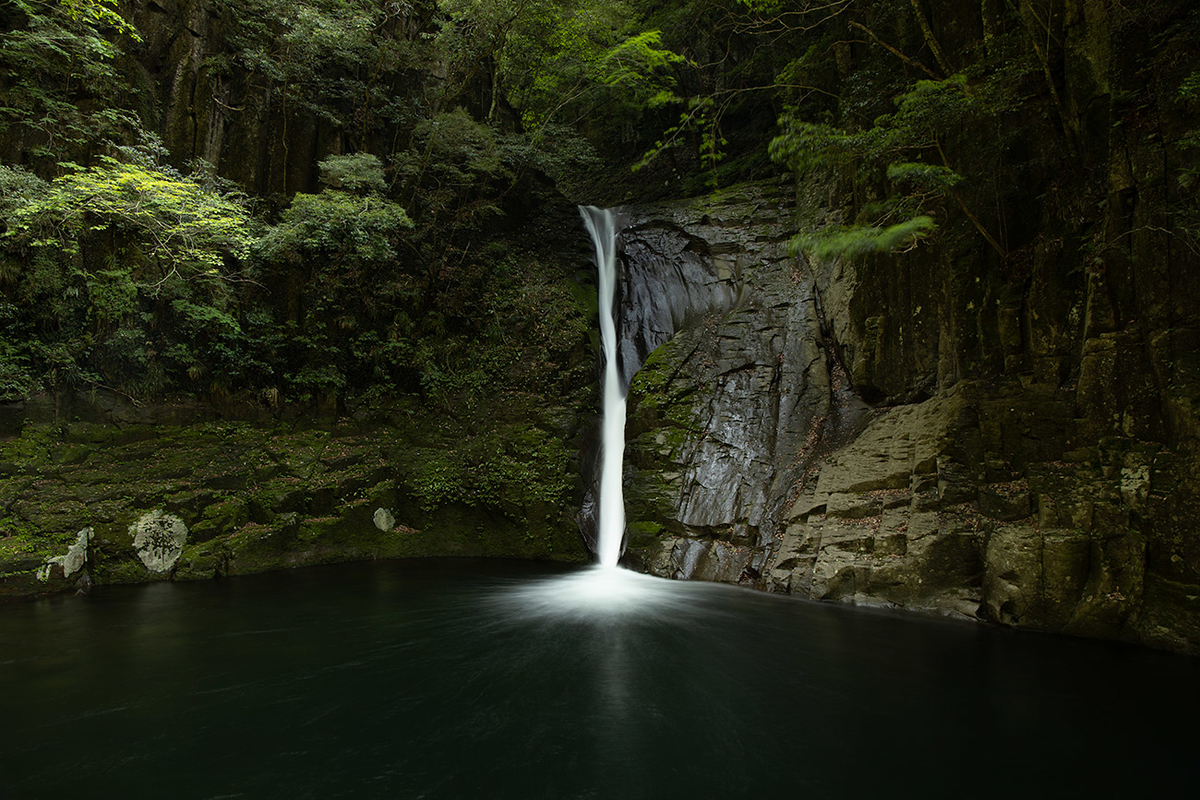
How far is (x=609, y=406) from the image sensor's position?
13.5 m

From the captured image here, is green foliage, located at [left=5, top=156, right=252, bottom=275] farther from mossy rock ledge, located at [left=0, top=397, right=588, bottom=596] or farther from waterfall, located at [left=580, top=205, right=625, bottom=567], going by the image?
waterfall, located at [left=580, top=205, right=625, bottom=567]

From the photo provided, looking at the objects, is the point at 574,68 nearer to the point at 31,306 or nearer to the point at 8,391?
the point at 31,306

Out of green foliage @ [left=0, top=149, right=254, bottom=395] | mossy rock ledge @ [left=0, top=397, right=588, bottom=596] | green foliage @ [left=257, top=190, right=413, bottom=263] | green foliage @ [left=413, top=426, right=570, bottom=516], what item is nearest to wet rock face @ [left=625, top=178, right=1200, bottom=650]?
green foliage @ [left=413, top=426, right=570, bottom=516]

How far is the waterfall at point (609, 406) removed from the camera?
11.5m

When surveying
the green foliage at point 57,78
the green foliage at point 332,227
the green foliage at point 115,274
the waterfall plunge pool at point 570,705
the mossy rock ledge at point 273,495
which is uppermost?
the green foliage at point 57,78

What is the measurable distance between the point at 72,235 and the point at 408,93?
8.78m

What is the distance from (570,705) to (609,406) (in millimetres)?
8917

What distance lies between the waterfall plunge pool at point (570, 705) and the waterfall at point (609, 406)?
148 inches

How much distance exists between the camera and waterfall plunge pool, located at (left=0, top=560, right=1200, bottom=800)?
12.3 ft

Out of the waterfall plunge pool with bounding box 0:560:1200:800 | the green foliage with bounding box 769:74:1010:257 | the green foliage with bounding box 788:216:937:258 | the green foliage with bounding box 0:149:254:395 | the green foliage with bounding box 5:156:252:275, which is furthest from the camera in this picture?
the green foliage with bounding box 0:149:254:395

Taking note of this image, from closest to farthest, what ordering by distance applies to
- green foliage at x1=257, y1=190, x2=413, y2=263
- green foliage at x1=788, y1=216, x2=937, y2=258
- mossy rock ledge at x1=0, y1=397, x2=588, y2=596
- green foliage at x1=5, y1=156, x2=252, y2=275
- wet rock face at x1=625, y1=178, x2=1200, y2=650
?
wet rock face at x1=625, y1=178, x2=1200, y2=650 → green foliage at x1=788, y1=216, x2=937, y2=258 → green foliage at x1=5, y1=156, x2=252, y2=275 → mossy rock ledge at x1=0, y1=397, x2=588, y2=596 → green foliage at x1=257, y1=190, x2=413, y2=263

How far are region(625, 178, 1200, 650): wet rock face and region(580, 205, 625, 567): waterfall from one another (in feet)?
2.52

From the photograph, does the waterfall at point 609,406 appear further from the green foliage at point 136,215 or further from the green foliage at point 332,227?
the green foliage at point 136,215

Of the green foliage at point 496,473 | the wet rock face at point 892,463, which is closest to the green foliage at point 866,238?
the wet rock face at point 892,463
